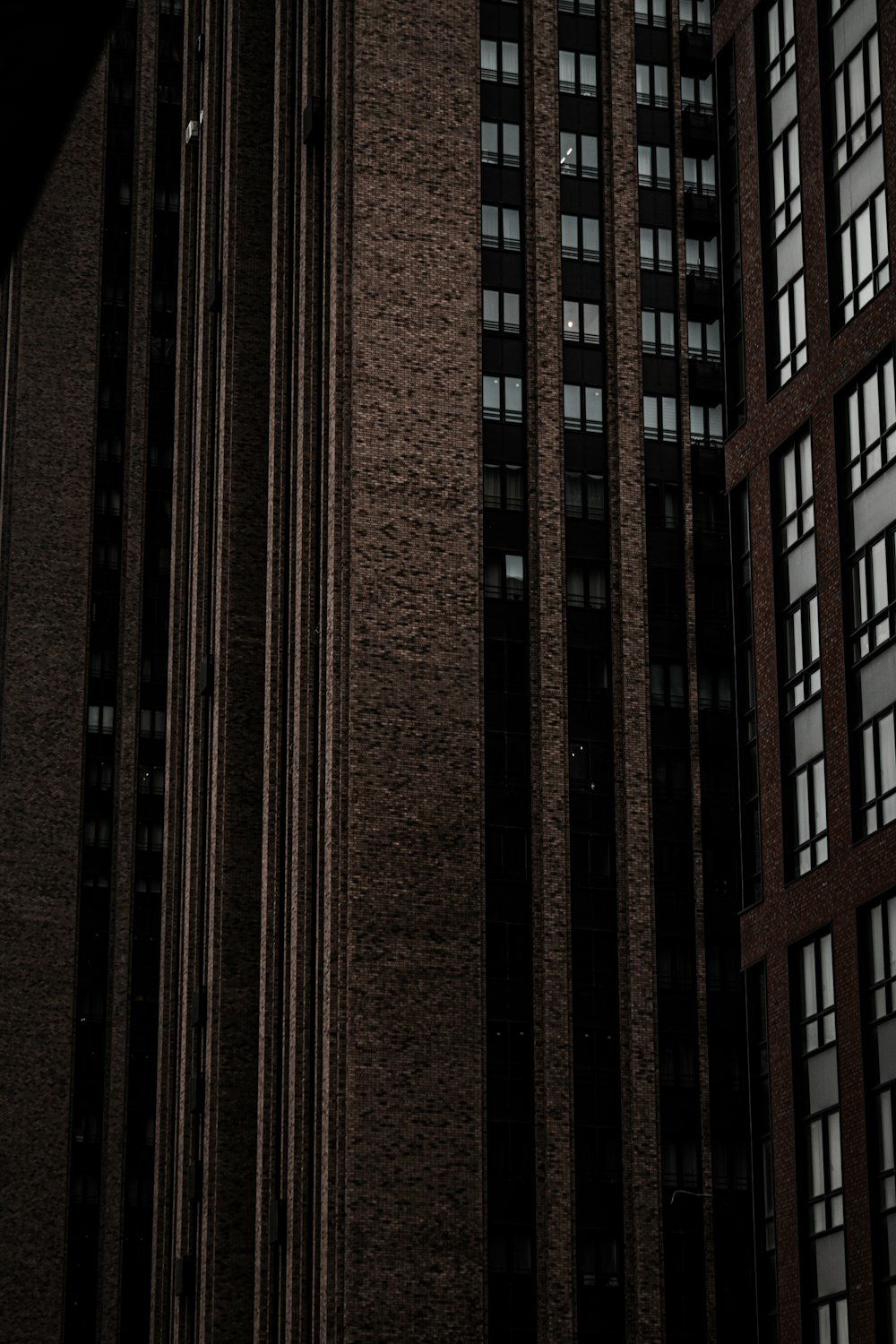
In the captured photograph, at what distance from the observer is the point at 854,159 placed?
39.4 meters

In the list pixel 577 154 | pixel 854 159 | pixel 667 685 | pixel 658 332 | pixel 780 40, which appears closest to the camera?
→ pixel 854 159

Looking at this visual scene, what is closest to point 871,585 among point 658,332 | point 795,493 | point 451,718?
point 795,493

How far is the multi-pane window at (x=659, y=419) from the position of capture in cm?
7512

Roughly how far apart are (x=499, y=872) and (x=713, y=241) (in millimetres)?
27568

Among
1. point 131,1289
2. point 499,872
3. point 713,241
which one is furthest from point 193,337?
point 131,1289

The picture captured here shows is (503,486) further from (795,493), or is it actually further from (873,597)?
(873,597)

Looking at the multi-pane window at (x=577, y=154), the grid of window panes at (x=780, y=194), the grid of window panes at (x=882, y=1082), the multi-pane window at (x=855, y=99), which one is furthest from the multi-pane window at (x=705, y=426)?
the grid of window panes at (x=882, y=1082)

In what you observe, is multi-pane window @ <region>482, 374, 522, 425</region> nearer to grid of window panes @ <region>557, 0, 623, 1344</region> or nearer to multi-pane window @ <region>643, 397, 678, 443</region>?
grid of window panes @ <region>557, 0, 623, 1344</region>

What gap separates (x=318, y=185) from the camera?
2938 inches

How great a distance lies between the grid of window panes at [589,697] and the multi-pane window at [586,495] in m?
0.03

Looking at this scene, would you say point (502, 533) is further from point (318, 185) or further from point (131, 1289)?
point (131, 1289)

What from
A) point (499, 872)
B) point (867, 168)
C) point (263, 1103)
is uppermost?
point (867, 168)

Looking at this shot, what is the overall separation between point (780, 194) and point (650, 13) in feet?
131

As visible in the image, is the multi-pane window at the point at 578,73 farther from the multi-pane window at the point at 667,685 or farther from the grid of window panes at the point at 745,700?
the grid of window panes at the point at 745,700
